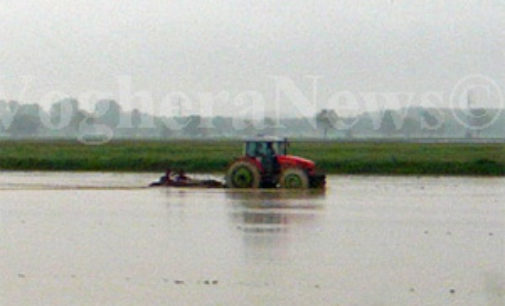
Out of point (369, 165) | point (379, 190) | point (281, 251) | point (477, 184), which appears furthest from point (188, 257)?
point (369, 165)

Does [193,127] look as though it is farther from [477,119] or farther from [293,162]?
[293,162]

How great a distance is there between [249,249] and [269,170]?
15.6 m

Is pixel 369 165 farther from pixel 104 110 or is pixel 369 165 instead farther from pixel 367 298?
pixel 104 110

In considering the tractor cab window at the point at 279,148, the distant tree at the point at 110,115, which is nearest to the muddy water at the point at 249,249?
the tractor cab window at the point at 279,148

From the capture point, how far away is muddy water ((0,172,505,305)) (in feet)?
45.9

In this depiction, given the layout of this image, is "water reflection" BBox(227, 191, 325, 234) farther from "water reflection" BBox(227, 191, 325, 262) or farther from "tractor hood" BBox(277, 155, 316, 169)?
"tractor hood" BBox(277, 155, 316, 169)

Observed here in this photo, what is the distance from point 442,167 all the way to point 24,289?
3492 centimetres

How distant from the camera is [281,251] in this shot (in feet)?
58.3

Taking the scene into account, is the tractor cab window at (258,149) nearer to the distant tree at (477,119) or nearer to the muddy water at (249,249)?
the muddy water at (249,249)

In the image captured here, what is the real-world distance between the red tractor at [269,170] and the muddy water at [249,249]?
214 cm

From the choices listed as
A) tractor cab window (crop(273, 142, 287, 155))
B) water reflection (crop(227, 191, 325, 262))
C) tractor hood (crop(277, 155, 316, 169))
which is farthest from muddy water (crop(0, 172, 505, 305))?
tractor cab window (crop(273, 142, 287, 155))

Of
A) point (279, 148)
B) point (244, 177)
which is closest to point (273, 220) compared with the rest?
point (244, 177)

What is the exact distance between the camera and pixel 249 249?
58.9ft

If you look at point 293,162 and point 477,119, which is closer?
point 293,162
